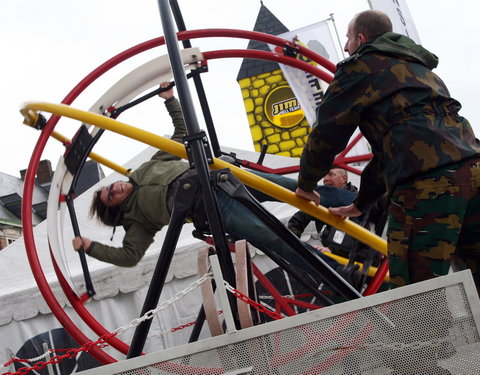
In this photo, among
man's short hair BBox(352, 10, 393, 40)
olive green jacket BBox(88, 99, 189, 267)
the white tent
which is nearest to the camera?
man's short hair BBox(352, 10, 393, 40)

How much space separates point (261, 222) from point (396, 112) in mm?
1035

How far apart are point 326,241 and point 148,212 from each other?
3.16 ft

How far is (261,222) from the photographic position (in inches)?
102

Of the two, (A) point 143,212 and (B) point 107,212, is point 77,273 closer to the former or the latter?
(B) point 107,212

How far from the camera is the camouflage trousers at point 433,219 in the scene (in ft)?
5.38

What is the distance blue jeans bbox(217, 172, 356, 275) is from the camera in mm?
2535

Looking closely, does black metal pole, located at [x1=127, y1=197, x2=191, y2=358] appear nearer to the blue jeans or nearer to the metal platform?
the blue jeans

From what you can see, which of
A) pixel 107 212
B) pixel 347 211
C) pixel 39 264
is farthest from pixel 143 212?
pixel 347 211

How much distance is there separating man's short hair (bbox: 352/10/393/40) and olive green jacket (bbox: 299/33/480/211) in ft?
0.32

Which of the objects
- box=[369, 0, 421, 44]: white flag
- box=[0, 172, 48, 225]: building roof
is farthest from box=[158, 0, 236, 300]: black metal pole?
box=[0, 172, 48, 225]: building roof

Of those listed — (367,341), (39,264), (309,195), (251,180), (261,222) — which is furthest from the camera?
(39,264)

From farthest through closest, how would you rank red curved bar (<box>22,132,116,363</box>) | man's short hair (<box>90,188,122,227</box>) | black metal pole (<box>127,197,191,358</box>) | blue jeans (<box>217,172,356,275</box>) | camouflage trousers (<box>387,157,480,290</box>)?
man's short hair (<box>90,188,122,227</box>) < red curved bar (<box>22,132,116,363</box>) < blue jeans (<box>217,172,356,275</box>) < black metal pole (<box>127,197,191,358</box>) < camouflage trousers (<box>387,157,480,290</box>)

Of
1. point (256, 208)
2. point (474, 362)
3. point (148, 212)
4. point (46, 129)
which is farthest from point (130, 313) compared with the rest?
point (474, 362)

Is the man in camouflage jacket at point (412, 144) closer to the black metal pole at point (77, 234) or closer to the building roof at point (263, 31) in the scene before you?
the black metal pole at point (77, 234)
